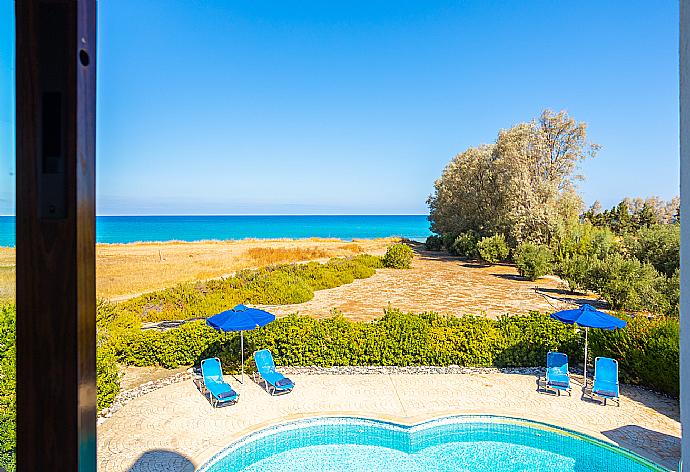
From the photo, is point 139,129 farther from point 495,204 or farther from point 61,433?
point 61,433

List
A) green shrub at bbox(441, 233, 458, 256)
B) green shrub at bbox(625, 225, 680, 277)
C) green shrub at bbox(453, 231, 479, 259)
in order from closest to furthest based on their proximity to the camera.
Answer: green shrub at bbox(625, 225, 680, 277), green shrub at bbox(453, 231, 479, 259), green shrub at bbox(441, 233, 458, 256)

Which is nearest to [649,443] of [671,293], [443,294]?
[671,293]

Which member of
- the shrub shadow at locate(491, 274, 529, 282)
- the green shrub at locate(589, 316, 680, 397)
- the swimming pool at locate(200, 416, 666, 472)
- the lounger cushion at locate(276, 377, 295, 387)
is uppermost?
the green shrub at locate(589, 316, 680, 397)

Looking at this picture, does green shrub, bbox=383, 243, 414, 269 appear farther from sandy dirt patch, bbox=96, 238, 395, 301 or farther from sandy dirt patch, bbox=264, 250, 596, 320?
sandy dirt patch, bbox=96, 238, 395, 301

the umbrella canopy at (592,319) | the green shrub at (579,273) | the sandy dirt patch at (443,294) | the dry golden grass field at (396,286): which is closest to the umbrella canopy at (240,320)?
the dry golden grass field at (396,286)

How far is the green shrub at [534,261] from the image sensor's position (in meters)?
21.5

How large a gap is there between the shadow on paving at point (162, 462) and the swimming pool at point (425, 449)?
28 cm

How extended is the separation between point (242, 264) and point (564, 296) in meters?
18.5

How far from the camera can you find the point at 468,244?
29344 mm

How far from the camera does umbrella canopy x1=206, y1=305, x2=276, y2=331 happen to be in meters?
7.44

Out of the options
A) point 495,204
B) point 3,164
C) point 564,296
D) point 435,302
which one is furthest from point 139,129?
point 3,164

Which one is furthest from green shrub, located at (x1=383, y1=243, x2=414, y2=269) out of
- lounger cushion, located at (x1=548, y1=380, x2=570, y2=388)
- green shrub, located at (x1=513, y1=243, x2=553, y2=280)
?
lounger cushion, located at (x1=548, y1=380, x2=570, y2=388)

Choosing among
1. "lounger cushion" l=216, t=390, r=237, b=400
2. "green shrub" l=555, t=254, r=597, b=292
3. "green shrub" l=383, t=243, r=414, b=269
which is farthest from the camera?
"green shrub" l=383, t=243, r=414, b=269

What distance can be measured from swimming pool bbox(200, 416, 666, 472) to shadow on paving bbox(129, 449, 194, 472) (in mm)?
284
